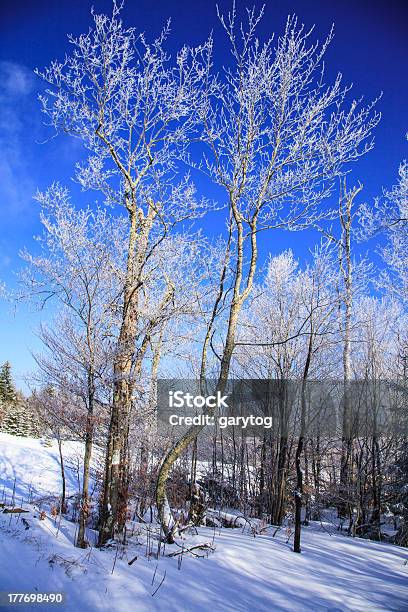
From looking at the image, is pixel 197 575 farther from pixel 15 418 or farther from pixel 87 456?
pixel 15 418

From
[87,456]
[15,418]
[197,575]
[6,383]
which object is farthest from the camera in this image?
[6,383]

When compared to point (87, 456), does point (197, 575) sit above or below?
below

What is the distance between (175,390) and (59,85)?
10.2 metres

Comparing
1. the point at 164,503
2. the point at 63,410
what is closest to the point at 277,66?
the point at 63,410

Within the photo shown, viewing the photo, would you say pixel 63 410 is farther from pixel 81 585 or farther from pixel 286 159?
Result: pixel 286 159

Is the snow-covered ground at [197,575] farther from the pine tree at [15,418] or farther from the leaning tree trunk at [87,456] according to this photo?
the pine tree at [15,418]

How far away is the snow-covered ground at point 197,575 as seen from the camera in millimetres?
3670

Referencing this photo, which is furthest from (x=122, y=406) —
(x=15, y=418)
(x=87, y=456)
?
(x=15, y=418)

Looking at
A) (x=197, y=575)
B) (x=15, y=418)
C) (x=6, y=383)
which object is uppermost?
(x=6, y=383)

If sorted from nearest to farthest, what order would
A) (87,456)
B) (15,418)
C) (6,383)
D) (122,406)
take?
(87,456), (122,406), (15,418), (6,383)

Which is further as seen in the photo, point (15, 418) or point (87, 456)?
point (15, 418)

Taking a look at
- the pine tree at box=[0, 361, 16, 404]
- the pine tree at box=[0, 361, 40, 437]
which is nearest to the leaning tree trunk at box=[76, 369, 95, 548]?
the pine tree at box=[0, 361, 40, 437]

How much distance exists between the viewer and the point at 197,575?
15.0ft

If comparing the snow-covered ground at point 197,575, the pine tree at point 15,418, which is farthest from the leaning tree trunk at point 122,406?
the pine tree at point 15,418
